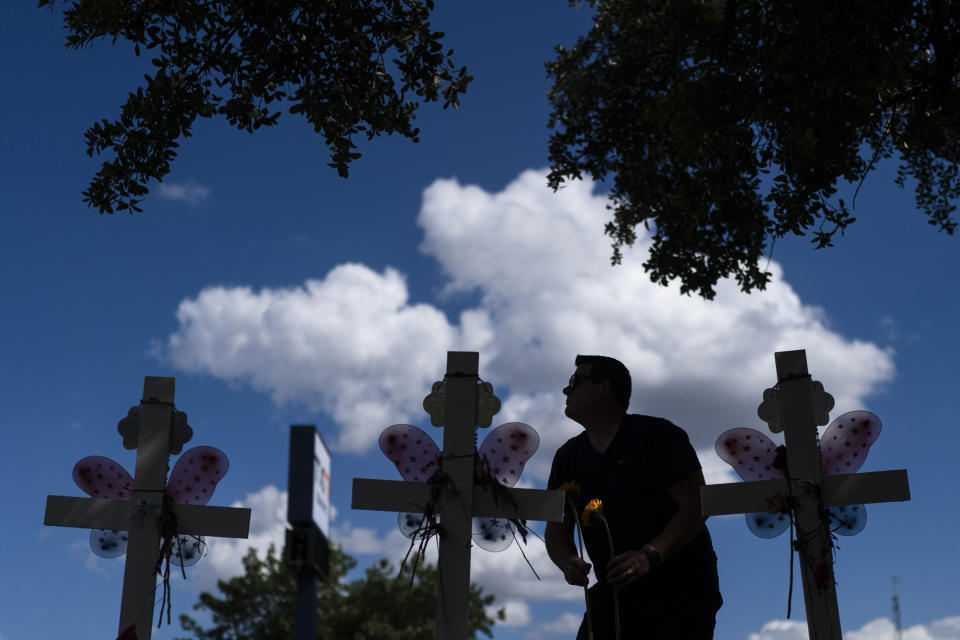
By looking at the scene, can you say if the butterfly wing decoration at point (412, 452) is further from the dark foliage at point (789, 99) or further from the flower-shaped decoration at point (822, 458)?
the dark foliage at point (789, 99)

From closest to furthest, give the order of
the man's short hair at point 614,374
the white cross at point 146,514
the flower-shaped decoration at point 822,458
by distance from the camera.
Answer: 1. the flower-shaped decoration at point 822,458
2. the man's short hair at point 614,374
3. the white cross at point 146,514

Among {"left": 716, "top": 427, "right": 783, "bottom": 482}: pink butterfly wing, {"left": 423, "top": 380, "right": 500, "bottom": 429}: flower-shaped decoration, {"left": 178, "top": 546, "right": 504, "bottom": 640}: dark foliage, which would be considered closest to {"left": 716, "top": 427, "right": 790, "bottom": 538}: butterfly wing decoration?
{"left": 716, "top": 427, "right": 783, "bottom": 482}: pink butterfly wing

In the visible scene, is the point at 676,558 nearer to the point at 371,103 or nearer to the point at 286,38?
the point at 371,103

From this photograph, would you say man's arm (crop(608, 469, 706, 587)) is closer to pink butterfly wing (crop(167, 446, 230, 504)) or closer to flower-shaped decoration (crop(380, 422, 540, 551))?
flower-shaped decoration (crop(380, 422, 540, 551))

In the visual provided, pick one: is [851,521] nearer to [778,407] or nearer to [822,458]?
[822,458]

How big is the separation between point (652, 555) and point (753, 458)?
3.31 feet

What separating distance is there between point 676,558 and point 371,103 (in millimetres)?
4517

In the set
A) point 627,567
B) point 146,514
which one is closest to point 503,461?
point 627,567

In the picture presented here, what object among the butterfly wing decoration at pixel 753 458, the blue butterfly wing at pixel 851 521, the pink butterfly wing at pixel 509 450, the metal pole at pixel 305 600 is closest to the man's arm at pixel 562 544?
the pink butterfly wing at pixel 509 450

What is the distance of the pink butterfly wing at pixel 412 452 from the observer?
4.90 metres

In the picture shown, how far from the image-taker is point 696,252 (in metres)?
10.4

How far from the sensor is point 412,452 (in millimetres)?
4918

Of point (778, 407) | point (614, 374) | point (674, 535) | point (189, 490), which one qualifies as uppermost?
point (614, 374)

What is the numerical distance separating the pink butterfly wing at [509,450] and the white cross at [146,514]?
1.40 metres
